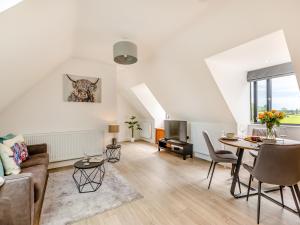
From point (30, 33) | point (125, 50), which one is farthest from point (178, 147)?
point (30, 33)

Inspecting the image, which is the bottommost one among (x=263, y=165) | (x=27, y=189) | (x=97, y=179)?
(x=97, y=179)

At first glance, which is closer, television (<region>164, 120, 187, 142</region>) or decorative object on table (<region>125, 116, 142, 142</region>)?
television (<region>164, 120, 187, 142</region>)

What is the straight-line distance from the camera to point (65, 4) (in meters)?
1.79

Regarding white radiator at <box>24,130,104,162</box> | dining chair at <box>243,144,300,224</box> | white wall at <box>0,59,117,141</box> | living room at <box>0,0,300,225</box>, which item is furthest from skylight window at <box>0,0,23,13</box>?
white radiator at <box>24,130,104,162</box>

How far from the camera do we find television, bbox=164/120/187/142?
450cm

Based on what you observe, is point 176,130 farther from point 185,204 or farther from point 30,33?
point 30,33

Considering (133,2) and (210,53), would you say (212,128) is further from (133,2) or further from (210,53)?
(133,2)

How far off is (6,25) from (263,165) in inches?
118

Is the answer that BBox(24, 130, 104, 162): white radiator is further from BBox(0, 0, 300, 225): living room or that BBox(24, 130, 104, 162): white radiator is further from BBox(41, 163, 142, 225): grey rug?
BBox(41, 163, 142, 225): grey rug

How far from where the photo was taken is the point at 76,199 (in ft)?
7.58

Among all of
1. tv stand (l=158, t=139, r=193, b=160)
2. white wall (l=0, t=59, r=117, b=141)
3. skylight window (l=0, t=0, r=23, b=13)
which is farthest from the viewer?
tv stand (l=158, t=139, r=193, b=160)


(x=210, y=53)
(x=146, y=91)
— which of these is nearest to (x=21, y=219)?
(x=210, y=53)

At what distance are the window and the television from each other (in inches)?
68.9

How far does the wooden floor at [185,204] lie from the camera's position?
1879 millimetres
